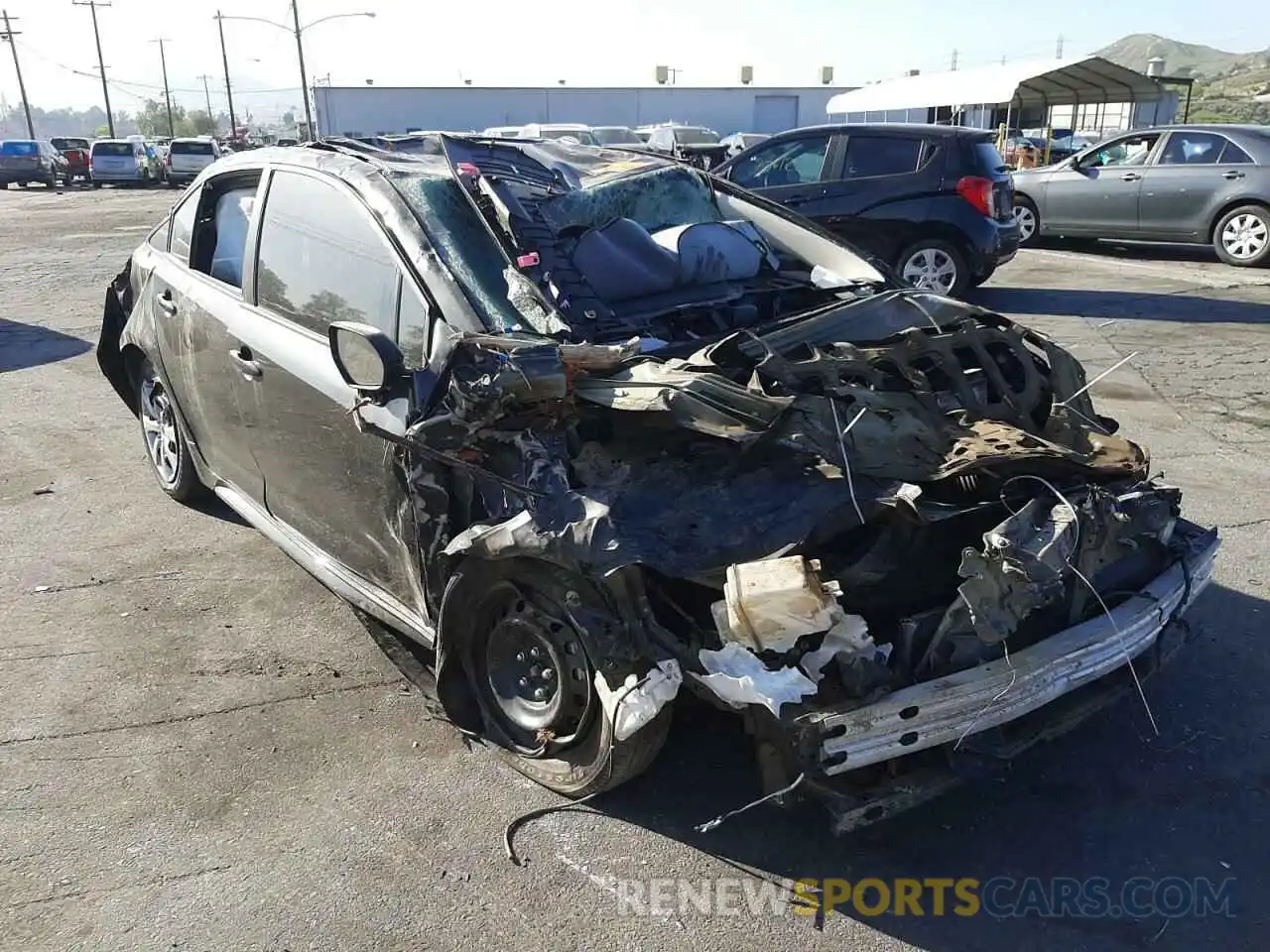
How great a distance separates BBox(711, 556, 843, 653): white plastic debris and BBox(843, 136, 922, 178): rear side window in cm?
857

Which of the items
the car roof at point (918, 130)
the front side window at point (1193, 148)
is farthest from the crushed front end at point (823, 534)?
the front side window at point (1193, 148)

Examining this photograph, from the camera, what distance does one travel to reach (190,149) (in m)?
34.1

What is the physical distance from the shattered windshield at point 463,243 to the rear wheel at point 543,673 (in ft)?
2.65

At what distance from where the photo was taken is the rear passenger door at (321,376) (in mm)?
3385

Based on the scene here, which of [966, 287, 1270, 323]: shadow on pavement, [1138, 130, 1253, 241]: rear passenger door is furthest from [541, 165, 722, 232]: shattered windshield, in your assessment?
[1138, 130, 1253, 241]: rear passenger door

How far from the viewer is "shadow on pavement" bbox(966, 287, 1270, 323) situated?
10.0m

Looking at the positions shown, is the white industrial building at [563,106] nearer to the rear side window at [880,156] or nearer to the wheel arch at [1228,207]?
the wheel arch at [1228,207]

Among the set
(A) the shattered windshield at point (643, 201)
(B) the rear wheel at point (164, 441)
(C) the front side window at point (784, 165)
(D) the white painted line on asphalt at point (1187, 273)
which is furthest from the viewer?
(D) the white painted line on asphalt at point (1187, 273)

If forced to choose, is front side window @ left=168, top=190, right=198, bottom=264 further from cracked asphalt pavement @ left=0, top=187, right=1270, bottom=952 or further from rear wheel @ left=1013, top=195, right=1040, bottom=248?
rear wheel @ left=1013, top=195, right=1040, bottom=248

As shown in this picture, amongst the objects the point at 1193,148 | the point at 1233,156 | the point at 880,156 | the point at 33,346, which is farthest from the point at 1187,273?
the point at 33,346

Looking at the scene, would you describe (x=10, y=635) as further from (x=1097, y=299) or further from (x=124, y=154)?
(x=124, y=154)

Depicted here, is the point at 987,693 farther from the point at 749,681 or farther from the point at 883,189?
the point at 883,189

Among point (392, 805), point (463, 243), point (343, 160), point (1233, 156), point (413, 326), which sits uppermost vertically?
point (343, 160)

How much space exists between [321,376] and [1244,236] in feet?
41.5
